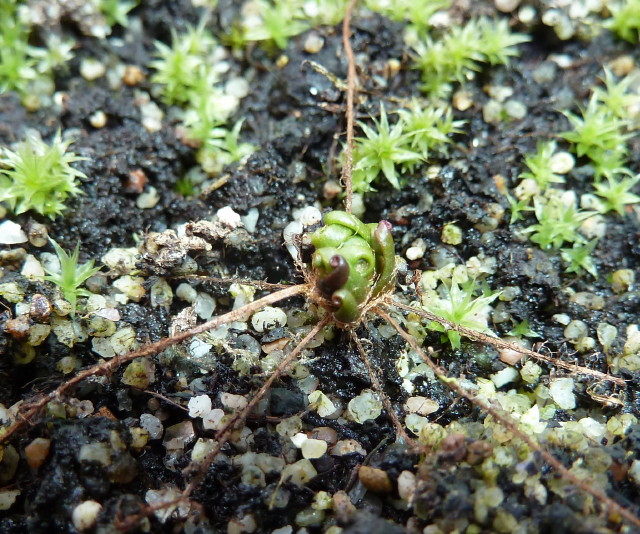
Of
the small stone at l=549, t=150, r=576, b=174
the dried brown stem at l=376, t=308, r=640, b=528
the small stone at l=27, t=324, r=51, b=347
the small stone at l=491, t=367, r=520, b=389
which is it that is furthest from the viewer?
the small stone at l=549, t=150, r=576, b=174

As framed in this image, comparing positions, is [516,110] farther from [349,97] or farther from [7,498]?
[7,498]

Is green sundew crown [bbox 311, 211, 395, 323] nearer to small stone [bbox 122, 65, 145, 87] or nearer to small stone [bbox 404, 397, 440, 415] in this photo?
small stone [bbox 404, 397, 440, 415]

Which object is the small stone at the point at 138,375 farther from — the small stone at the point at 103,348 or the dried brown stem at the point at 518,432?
the dried brown stem at the point at 518,432

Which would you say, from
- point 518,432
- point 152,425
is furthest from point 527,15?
point 152,425

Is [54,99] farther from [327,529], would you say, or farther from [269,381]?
[327,529]

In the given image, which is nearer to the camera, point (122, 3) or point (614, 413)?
point (614, 413)

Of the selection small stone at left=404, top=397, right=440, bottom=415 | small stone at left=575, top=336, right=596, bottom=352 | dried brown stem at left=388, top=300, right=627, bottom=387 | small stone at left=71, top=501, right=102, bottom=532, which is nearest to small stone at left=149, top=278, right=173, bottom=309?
small stone at left=71, top=501, right=102, bottom=532

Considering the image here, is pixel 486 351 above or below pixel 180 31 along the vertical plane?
below

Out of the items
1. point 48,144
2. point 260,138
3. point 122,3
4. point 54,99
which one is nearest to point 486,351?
point 260,138
